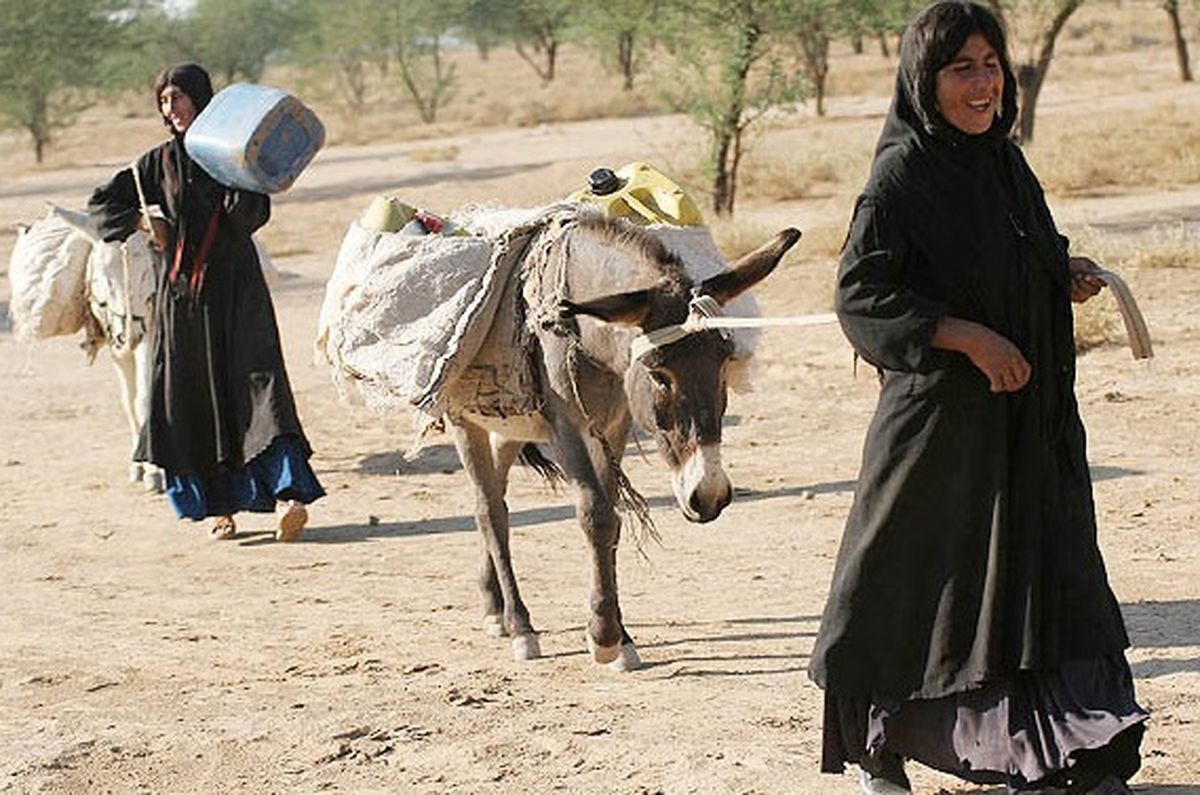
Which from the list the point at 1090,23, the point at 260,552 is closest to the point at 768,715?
the point at 260,552

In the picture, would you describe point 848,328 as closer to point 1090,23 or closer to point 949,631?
point 949,631

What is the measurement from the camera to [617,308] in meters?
5.48

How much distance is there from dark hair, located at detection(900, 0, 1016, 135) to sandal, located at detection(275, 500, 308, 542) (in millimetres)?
4743

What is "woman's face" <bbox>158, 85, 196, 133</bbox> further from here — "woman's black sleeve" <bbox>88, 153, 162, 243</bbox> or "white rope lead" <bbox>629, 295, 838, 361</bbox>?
"white rope lead" <bbox>629, 295, 838, 361</bbox>

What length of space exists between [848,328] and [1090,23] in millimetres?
51659

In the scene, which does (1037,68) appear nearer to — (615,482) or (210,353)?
(210,353)

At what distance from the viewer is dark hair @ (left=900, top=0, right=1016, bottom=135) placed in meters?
4.17

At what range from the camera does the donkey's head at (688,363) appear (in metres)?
5.48

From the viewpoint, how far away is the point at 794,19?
1894 centimetres

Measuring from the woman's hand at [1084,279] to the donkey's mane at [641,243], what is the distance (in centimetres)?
148

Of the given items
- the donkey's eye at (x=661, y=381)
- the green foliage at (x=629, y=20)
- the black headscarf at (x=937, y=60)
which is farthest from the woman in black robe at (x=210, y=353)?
the green foliage at (x=629, y=20)

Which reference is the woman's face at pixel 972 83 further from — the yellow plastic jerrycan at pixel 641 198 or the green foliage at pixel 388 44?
the green foliage at pixel 388 44

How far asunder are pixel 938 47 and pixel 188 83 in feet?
15.7

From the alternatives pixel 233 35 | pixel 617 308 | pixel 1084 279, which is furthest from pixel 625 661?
pixel 233 35
